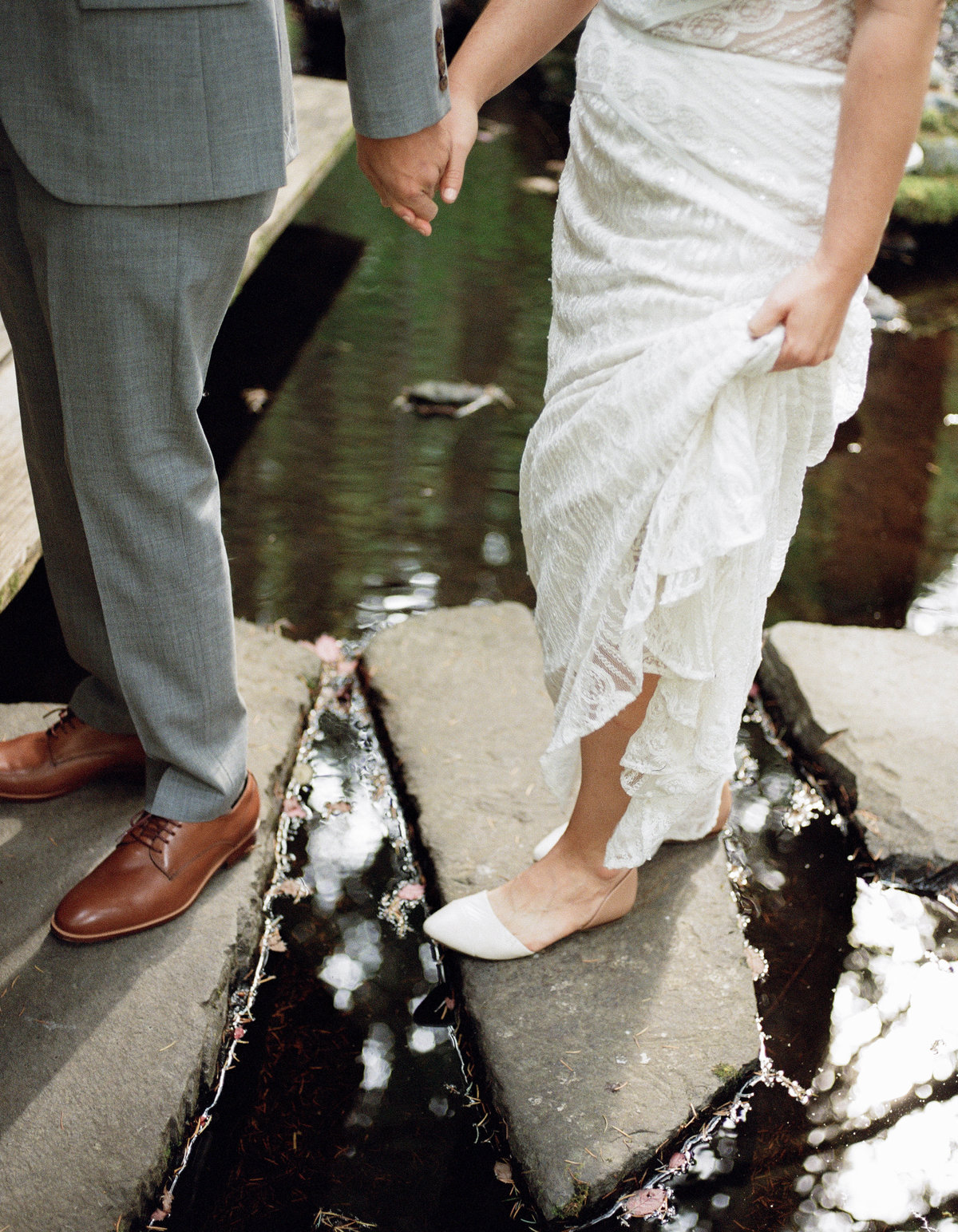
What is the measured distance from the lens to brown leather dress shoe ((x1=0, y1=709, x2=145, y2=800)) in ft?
6.14

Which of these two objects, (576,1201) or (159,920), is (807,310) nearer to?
(576,1201)

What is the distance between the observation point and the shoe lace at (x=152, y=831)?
168 centimetres

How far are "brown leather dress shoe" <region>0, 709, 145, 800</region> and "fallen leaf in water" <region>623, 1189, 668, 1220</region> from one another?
3.52 ft

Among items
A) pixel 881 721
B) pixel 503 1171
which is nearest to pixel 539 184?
pixel 881 721

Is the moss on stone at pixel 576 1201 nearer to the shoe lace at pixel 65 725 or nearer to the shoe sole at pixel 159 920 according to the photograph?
the shoe sole at pixel 159 920

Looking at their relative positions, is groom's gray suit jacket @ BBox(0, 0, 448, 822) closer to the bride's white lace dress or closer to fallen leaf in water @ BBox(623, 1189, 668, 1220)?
the bride's white lace dress

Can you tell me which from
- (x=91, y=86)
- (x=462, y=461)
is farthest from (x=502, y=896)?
(x=462, y=461)

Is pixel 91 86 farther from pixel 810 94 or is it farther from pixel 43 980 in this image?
pixel 43 980

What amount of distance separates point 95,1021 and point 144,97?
48.7 inches

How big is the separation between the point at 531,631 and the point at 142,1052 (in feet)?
4.14

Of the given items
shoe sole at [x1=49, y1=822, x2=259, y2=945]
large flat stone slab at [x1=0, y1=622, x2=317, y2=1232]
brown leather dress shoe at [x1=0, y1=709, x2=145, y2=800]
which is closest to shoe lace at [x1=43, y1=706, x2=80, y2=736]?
brown leather dress shoe at [x1=0, y1=709, x2=145, y2=800]

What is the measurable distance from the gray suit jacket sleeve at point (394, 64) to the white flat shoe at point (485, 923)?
1173 millimetres

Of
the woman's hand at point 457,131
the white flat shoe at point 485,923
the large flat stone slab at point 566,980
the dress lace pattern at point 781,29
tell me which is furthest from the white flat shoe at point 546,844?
the dress lace pattern at point 781,29

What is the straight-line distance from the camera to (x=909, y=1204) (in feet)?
5.03
